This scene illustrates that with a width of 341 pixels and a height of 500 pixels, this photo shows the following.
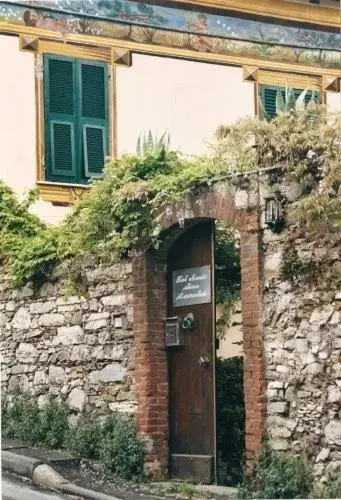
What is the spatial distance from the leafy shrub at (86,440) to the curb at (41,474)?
458mm

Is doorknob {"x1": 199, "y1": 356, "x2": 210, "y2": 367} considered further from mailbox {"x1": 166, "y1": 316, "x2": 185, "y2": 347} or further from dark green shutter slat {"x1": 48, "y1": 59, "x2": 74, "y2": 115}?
dark green shutter slat {"x1": 48, "y1": 59, "x2": 74, "y2": 115}

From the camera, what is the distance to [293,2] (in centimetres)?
1165

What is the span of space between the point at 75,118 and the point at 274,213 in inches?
137

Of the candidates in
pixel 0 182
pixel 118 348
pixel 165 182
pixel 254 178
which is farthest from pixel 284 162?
pixel 0 182

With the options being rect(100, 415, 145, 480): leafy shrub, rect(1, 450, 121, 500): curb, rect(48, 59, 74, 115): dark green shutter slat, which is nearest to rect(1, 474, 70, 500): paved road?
rect(1, 450, 121, 500): curb

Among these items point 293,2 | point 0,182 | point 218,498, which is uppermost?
point 293,2

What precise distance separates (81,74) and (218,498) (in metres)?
4.77

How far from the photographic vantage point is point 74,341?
1112cm

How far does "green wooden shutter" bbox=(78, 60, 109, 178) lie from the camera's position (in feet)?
38.9

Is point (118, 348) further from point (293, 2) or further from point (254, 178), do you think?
point (293, 2)

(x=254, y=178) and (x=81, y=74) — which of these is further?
A: (x=81, y=74)

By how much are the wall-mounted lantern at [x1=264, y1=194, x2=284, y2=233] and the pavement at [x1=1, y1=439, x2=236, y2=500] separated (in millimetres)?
2100

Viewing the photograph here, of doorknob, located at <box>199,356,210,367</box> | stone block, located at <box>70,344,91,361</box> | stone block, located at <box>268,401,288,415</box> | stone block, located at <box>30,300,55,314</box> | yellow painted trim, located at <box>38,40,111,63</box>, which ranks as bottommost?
stone block, located at <box>268,401,288,415</box>

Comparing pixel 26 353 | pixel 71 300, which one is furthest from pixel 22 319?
pixel 71 300
